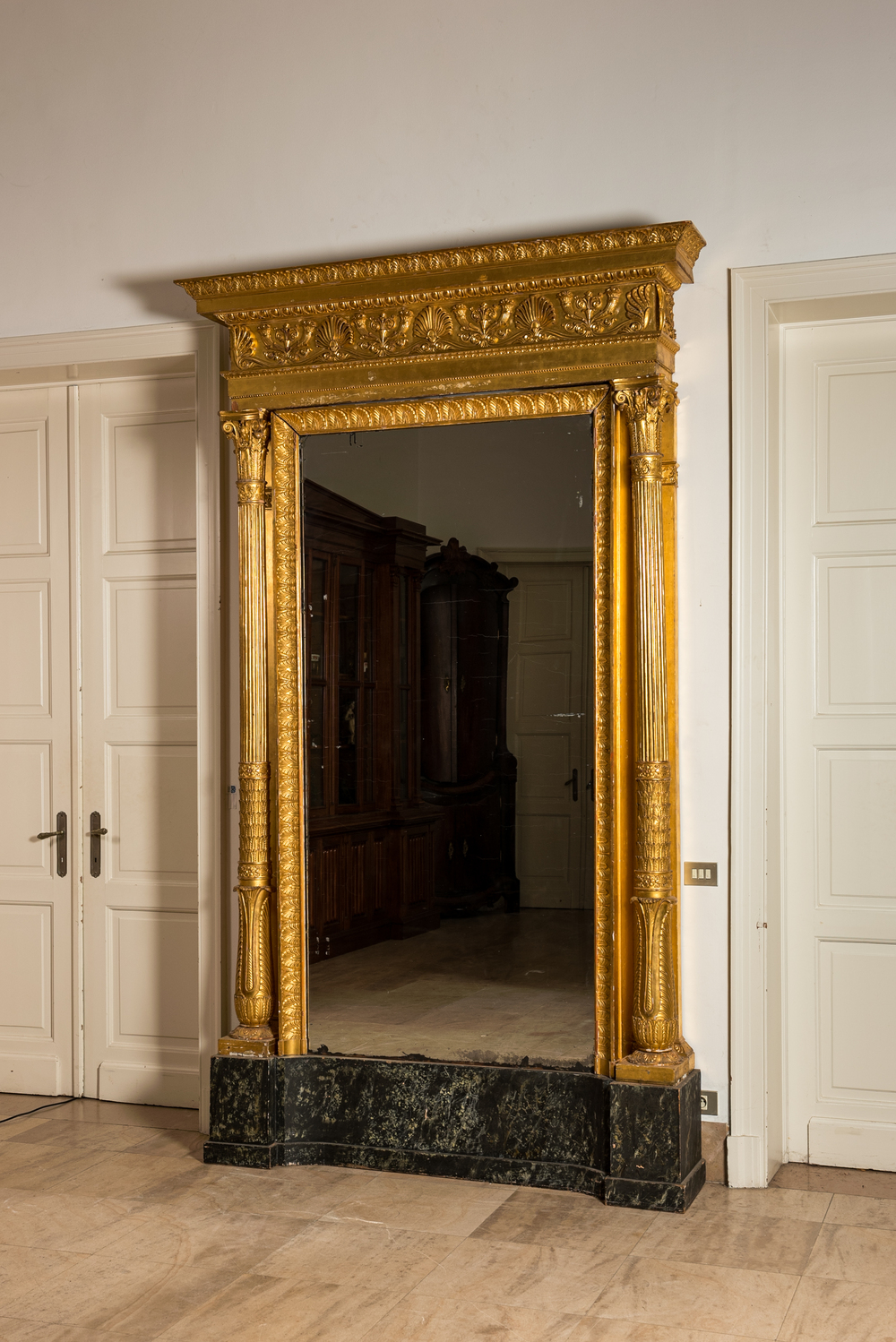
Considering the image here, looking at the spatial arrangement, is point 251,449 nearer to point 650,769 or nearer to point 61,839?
point 650,769

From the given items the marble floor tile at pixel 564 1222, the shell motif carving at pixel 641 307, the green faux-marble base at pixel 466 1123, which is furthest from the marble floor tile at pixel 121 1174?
the shell motif carving at pixel 641 307

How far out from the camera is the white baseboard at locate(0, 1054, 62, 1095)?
479 centimetres

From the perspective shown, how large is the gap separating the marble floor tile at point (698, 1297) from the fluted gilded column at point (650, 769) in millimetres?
595

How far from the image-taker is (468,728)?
3.87 metres

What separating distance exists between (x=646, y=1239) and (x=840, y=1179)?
81 cm

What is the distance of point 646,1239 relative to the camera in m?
3.32

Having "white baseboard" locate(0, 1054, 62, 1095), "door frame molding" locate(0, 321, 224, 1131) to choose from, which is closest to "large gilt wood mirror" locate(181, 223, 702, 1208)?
"door frame molding" locate(0, 321, 224, 1131)

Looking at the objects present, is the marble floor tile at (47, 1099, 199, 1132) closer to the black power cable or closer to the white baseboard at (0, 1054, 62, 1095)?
the black power cable

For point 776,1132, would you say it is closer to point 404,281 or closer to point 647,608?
point 647,608

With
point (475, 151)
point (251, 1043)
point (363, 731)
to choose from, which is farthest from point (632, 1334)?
point (475, 151)

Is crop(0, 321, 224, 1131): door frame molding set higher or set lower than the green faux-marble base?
higher

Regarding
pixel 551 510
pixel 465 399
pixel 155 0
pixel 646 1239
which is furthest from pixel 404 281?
pixel 646 1239

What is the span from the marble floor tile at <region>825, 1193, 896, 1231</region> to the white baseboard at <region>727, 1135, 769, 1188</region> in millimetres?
220

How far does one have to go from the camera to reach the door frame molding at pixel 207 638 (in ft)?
14.0
